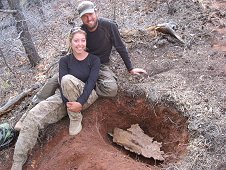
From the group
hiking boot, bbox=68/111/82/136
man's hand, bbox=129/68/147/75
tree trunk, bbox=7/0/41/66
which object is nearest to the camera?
hiking boot, bbox=68/111/82/136

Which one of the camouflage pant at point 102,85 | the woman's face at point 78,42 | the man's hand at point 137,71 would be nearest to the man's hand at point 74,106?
the camouflage pant at point 102,85

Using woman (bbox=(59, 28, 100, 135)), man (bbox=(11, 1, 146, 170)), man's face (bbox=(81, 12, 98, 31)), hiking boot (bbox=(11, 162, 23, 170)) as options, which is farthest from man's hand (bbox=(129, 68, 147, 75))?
hiking boot (bbox=(11, 162, 23, 170))

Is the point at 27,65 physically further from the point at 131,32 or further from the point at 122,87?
the point at 122,87

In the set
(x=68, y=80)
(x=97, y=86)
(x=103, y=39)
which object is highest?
(x=103, y=39)

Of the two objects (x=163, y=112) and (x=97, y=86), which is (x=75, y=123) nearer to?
(x=97, y=86)

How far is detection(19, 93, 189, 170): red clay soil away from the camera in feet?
12.9

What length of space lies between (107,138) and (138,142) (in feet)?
1.40

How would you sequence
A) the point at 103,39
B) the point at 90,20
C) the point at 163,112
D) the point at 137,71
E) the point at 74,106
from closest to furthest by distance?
→ the point at 74,106 < the point at 90,20 < the point at 163,112 < the point at 103,39 < the point at 137,71

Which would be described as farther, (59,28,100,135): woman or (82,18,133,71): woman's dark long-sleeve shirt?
(82,18,133,71): woman's dark long-sleeve shirt

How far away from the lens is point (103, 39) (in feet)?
15.3

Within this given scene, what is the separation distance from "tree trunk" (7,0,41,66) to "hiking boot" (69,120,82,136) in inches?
137

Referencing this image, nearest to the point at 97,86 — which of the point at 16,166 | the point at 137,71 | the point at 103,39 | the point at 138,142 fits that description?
the point at 103,39

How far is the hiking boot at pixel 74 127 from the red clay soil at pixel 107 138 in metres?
0.05

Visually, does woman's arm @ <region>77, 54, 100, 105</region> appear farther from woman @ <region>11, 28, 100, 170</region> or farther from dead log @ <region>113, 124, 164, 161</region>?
dead log @ <region>113, 124, 164, 161</region>
